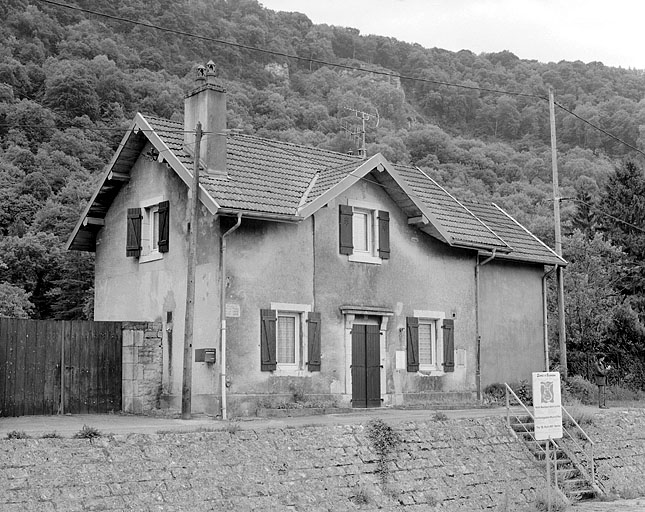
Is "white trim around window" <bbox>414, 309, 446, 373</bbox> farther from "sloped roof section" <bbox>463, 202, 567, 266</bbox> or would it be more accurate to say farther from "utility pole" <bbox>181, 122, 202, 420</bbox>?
"utility pole" <bbox>181, 122, 202, 420</bbox>

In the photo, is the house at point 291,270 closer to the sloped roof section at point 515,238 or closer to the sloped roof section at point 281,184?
the sloped roof section at point 281,184

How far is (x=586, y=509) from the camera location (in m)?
17.9

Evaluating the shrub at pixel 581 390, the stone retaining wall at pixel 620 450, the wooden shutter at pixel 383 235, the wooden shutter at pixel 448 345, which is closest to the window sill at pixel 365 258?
the wooden shutter at pixel 383 235

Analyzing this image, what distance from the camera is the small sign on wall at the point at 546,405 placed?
17.7m

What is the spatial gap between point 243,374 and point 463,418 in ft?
16.1

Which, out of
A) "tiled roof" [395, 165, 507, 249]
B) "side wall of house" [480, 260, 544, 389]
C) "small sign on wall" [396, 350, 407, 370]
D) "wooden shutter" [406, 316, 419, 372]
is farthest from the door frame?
"side wall of house" [480, 260, 544, 389]

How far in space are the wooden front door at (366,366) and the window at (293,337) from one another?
138cm

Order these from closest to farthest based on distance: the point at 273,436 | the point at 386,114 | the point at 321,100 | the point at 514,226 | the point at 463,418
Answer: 1. the point at 273,436
2. the point at 463,418
3. the point at 514,226
4. the point at 321,100
5. the point at 386,114

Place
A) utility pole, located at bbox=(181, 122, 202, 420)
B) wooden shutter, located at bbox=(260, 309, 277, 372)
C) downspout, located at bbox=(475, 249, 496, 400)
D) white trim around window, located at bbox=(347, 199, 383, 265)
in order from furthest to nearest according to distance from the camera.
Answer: downspout, located at bbox=(475, 249, 496, 400), white trim around window, located at bbox=(347, 199, 383, 265), wooden shutter, located at bbox=(260, 309, 277, 372), utility pole, located at bbox=(181, 122, 202, 420)

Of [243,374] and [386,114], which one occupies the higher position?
[386,114]

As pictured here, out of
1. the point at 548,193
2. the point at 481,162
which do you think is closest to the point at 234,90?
the point at 481,162

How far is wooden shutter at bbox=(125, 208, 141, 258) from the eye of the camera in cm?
2280

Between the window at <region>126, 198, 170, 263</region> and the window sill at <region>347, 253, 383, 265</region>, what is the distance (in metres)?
4.78

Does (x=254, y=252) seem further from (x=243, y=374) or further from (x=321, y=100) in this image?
(x=321, y=100)
